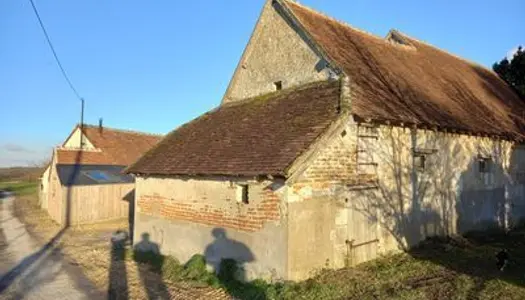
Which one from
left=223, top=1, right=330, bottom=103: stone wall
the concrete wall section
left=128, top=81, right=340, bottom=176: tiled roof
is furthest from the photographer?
the concrete wall section

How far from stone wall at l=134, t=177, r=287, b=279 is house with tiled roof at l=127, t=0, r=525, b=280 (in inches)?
1.5

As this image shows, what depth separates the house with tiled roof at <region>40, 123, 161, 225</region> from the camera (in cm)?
2525

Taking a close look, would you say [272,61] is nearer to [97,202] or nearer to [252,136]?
[252,136]

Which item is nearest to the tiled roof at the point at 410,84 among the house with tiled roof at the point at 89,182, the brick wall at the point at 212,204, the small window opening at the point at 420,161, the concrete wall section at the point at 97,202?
the small window opening at the point at 420,161

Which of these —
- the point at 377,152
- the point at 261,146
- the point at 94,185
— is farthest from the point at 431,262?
the point at 94,185

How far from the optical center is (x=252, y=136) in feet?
41.0

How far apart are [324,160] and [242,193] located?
2163 millimetres

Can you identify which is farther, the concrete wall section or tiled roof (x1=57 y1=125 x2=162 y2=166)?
tiled roof (x1=57 y1=125 x2=162 y2=166)

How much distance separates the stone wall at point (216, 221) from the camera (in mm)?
10297

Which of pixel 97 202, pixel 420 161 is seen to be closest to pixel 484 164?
pixel 420 161

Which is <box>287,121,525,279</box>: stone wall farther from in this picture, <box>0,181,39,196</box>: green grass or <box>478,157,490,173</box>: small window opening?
<box>0,181,39,196</box>: green grass

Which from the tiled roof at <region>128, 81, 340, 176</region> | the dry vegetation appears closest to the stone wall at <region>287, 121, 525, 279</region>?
the dry vegetation

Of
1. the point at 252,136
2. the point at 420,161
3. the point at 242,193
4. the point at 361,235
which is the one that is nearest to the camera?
the point at 242,193

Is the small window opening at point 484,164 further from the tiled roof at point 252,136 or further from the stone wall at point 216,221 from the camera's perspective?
the stone wall at point 216,221
